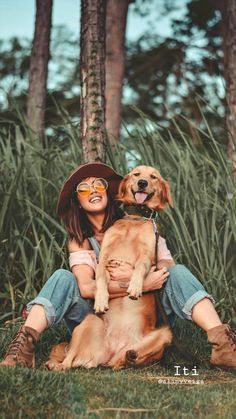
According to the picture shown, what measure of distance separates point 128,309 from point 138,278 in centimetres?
24

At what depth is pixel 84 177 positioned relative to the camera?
4203 mm

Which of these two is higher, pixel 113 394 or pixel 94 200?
pixel 94 200

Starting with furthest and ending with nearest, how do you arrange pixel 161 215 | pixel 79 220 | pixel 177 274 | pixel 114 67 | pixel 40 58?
pixel 114 67 → pixel 40 58 → pixel 161 215 → pixel 79 220 → pixel 177 274

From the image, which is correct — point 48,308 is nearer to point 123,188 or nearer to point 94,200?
point 94,200

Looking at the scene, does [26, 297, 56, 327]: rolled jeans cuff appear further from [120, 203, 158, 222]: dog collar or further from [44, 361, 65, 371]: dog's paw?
[120, 203, 158, 222]: dog collar

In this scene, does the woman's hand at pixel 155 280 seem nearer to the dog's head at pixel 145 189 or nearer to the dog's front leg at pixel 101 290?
the dog's front leg at pixel 101 290

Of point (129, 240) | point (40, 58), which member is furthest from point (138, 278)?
point (40, 58)

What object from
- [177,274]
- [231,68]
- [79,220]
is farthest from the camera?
[231,68]

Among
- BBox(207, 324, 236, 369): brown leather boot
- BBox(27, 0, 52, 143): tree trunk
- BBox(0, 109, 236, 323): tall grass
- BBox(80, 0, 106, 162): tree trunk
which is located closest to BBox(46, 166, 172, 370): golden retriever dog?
BBox(207, 324, 236, 369): brown leather boot

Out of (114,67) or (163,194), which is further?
(114,67)

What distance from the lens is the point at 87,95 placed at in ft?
15.3

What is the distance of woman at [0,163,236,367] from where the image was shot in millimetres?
3648

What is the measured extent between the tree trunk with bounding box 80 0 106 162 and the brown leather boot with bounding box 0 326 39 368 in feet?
4.66

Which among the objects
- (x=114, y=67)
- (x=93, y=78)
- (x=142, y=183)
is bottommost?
(x=142, y=183)
